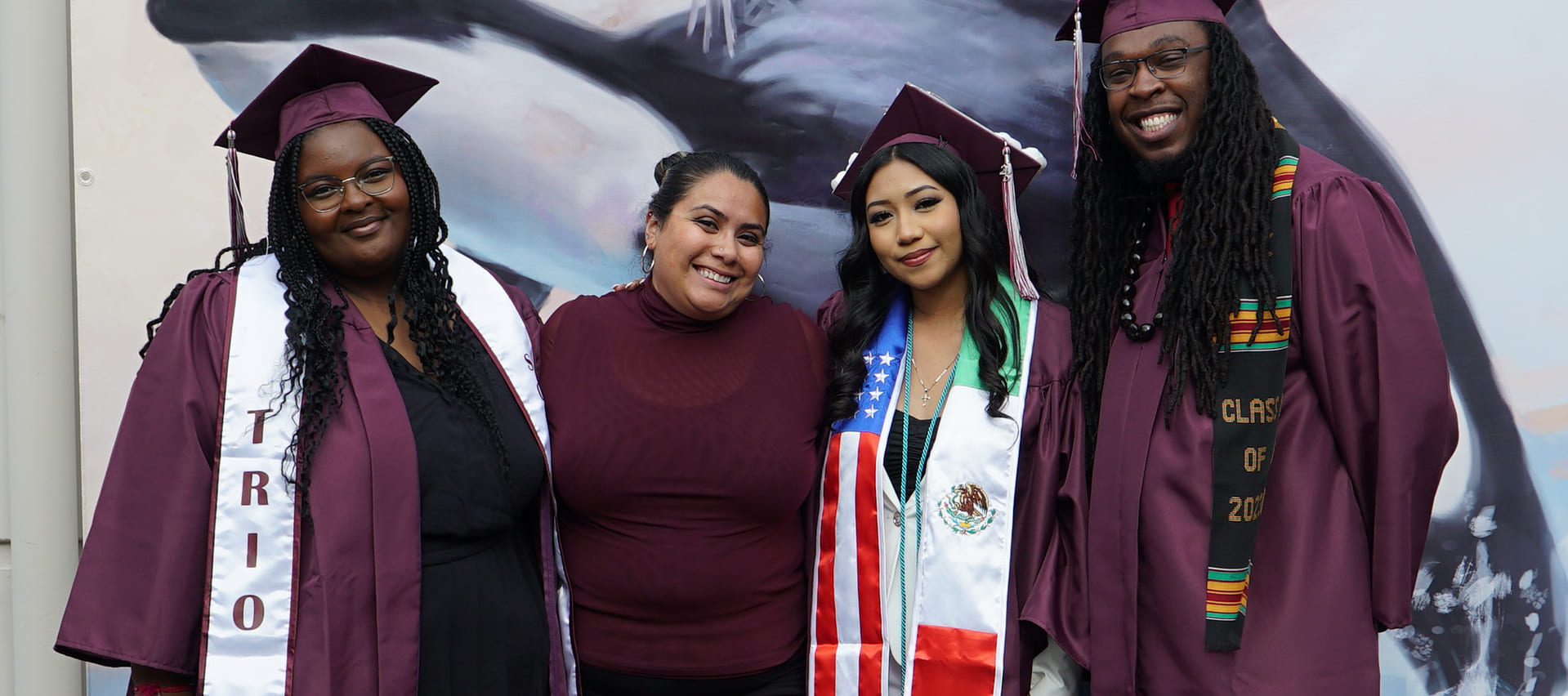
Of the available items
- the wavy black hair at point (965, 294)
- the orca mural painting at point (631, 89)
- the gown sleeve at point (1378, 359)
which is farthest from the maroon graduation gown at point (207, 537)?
the gown sleeve at point (1378, 359)

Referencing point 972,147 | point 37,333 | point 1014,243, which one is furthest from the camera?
point 37,333

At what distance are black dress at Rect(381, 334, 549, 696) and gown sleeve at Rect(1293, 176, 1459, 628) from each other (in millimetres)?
1710

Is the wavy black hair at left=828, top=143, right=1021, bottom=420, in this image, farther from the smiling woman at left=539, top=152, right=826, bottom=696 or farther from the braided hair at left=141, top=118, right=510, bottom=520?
the braided hair at left=141, top=118, right=510, bottom=520

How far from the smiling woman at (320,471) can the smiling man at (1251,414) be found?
1343 millimetres

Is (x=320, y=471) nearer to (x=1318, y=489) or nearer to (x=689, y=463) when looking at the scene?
(x=689, y=463)

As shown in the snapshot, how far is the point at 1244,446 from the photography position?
6.90 feet

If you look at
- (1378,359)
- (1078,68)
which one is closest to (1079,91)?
(1078,68)

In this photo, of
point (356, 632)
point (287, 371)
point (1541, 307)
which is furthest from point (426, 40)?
point (1541, 307)

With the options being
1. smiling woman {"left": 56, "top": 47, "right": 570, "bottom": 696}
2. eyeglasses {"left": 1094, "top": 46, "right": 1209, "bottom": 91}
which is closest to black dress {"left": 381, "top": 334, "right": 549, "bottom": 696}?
smiling woman {"left": 56, "top": 47, "right": 570, "bottom": 696}

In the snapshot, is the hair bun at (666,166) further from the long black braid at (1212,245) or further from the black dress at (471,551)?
the long black braid at (1212,245)

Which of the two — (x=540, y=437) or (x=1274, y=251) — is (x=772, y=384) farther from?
(x=1274, y=251)

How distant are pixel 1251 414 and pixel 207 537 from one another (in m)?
2.13

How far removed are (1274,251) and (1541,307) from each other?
1.44m

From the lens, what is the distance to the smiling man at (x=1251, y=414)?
6.81ft
